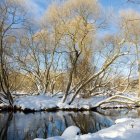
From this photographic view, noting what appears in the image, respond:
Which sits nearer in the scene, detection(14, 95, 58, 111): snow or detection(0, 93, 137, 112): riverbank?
detection(14, 95, 58, 111): snow

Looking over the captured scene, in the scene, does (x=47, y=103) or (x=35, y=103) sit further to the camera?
(x=47, y=103)

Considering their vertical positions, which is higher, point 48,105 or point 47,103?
point 47,103

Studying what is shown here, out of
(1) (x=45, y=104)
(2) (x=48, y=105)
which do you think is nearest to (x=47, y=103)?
(1) (x=45, y=104)

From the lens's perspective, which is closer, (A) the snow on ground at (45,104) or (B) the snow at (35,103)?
(B) the snow at (35,103)

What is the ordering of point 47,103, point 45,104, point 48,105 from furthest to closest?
point 47,103
point 45,104
point 48,105

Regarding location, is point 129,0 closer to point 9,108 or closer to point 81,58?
point 9,108

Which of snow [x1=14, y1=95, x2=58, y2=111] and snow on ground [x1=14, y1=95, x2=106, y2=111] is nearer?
snow [x1=14, y1=95, x2=58, y2=111]

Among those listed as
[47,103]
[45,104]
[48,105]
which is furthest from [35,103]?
[48,105]

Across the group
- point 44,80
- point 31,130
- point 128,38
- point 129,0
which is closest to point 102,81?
point 44,80

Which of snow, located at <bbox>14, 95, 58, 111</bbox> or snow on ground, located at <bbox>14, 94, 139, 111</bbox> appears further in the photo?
snow on ground, located at <bbox>14, 94, 139, 111</bbox>

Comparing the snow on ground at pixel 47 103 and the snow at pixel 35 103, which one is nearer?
the snow at pixel 35 103

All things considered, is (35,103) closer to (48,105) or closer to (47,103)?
(47,103)

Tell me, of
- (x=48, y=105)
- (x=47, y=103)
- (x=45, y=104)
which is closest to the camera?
(x=48, y=105)

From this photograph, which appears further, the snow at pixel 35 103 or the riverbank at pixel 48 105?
the riverbank at pixel 48 105
